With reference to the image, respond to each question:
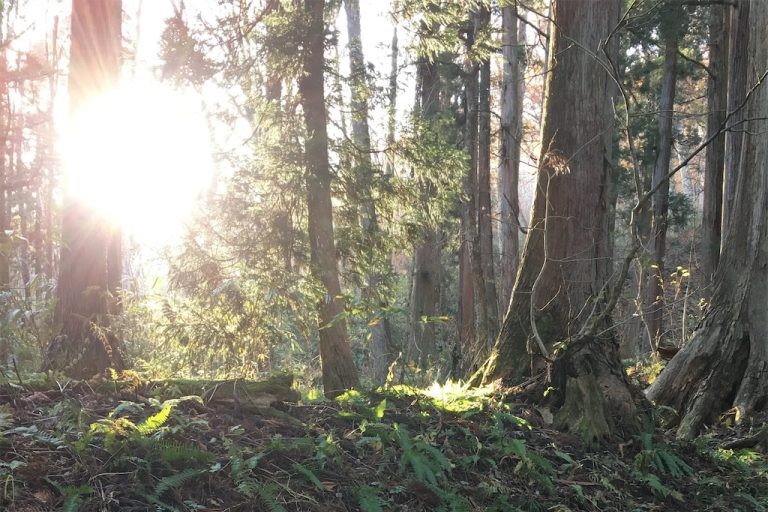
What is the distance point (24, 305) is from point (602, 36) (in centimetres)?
579

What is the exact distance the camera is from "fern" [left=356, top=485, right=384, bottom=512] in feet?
10.3

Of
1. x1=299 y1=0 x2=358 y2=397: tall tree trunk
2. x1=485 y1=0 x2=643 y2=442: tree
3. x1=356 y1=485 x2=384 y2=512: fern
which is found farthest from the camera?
x1=299 y1=0 x2=358 y2=397: tall tree trunk

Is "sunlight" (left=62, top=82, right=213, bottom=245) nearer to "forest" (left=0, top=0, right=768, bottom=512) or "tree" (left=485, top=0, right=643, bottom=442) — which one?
"forest" (left=0, top=0, right=768, bottom=512)

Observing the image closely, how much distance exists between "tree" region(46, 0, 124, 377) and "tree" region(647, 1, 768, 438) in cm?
589

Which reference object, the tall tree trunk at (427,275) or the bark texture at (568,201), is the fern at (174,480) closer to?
the bark texture at (568,201)

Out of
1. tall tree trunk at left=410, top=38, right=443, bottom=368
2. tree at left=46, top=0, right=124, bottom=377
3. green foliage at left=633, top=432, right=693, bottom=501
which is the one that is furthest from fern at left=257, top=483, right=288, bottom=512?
tall tree trunk at left=410, top=38, right=443, bottom=368

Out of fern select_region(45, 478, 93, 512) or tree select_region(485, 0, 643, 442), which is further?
tree select_region(485, 0, 643, 442)

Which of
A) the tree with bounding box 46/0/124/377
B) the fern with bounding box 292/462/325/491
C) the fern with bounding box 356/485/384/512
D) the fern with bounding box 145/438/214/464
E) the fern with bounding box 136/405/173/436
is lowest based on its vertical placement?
the fern with bounding box 356/485/384/512

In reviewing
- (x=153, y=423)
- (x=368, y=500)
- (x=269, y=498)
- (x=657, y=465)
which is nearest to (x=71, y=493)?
(x=153, y=423)

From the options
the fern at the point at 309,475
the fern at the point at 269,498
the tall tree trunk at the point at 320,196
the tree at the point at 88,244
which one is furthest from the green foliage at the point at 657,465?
the tree at the point at 88,244

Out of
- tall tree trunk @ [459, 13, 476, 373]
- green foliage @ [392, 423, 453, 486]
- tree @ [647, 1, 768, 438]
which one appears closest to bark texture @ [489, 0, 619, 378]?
tree @ [647, 1, 768, 438]

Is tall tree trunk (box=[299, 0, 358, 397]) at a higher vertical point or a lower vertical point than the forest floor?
higher

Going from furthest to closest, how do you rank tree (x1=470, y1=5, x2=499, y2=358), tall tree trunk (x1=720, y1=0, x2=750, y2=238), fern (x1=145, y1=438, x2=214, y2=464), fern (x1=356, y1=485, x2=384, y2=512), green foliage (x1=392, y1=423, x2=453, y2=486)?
tree (x1=470, y1=5, x2=499, y2=358), tall tree trunk (x1=720, y1=0, x2=750, y2=238), green foliage (x1=392, y1=423, x2=453, y2=486), fern (x1=356, y1=485, x2=384, y2=512), fern (x1=145, y1=438, x2=214, y2=464)

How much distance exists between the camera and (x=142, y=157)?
24.1 ft
